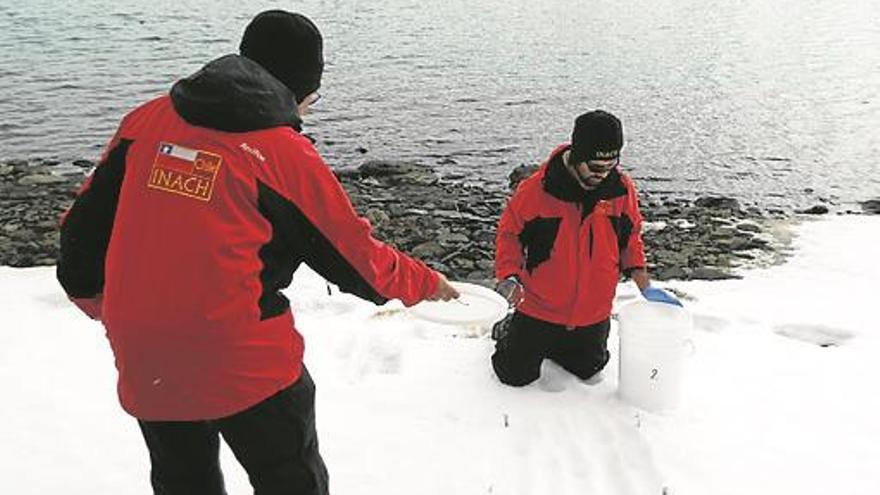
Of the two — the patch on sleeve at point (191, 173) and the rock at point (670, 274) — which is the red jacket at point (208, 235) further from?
the rock at point (670, 274)

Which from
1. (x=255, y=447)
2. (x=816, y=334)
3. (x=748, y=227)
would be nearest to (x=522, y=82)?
(x=748, y=227)

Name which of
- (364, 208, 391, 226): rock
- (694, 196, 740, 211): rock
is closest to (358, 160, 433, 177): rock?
(364, 208, 391, 226): rock

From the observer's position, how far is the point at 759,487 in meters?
4.15

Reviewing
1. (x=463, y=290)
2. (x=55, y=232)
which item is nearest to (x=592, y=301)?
(x=463, y=290)

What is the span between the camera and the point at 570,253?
4883 mm

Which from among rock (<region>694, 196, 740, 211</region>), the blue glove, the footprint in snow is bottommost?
rock (<region>694, 196, 740, 211</region>)

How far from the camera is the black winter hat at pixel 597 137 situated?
4.56 metres

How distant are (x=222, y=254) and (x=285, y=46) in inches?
27.3

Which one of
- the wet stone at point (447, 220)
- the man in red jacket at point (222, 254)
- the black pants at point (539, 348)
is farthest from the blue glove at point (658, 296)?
the wet stone at point (447, 220)

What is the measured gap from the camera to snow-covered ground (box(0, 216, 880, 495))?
4.16 metres

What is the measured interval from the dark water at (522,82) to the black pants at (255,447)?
11.5 metres

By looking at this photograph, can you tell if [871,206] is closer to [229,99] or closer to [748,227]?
[748,227]

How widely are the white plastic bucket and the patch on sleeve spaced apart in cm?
310

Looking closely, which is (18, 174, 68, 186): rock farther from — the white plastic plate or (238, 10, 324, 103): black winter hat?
(238, 10, 324, 103): black winter hat
